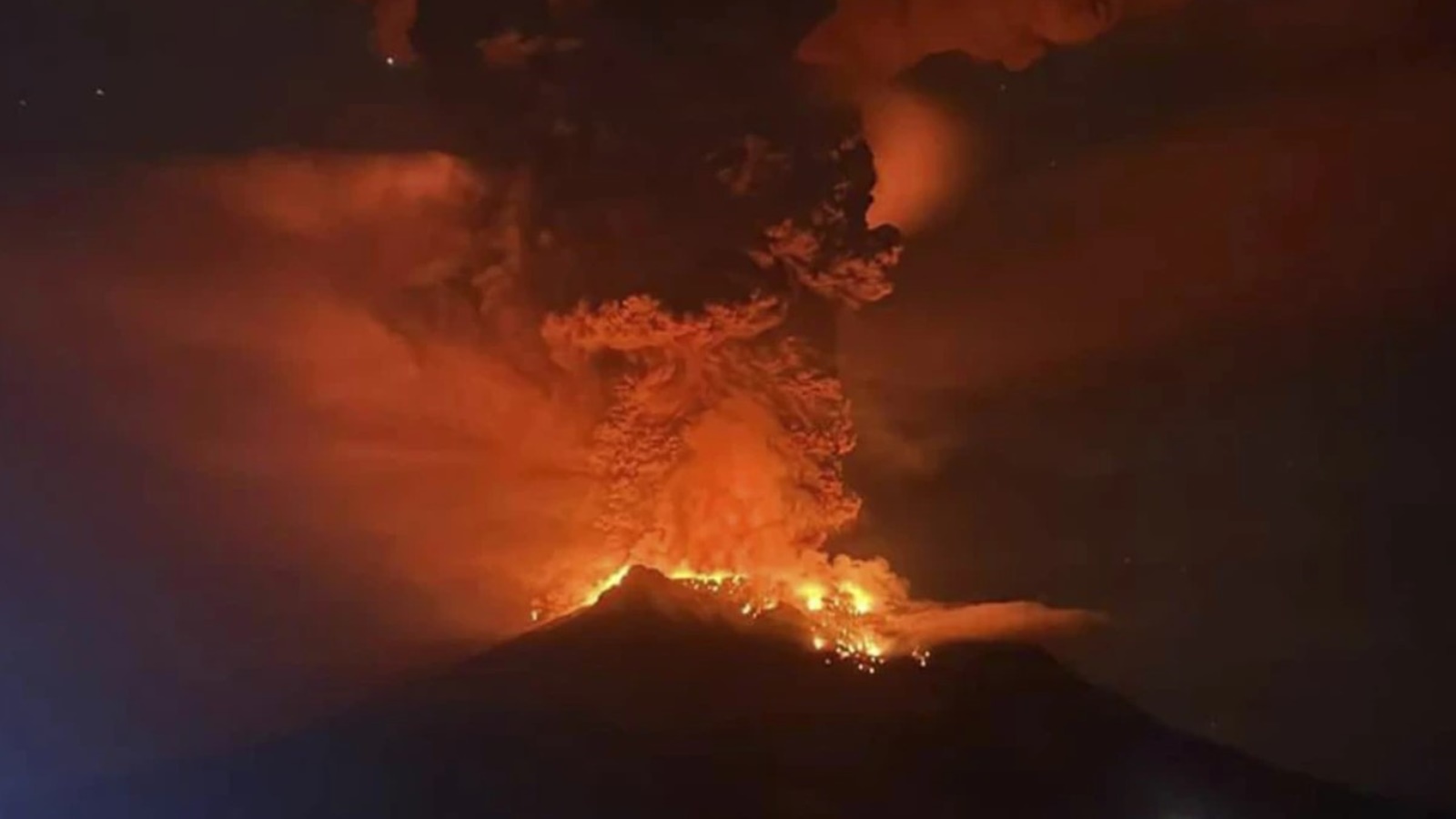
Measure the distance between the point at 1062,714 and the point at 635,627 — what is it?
8.90 m

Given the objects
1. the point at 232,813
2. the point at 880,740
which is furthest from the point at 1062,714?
the point at 232,813

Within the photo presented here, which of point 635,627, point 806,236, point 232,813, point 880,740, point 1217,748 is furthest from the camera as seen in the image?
point 1217,748

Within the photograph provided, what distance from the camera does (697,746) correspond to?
22.6 meters

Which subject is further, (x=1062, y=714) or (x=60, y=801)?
(x=1062, y=714)

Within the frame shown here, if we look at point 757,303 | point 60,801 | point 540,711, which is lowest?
point 60,801

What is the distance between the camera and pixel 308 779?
20.9 meters

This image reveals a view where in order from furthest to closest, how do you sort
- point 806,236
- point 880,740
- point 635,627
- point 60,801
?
point 880,740, point 635,627, point 60,801, point 806,236

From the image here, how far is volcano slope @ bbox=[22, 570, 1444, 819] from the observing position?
2045cm

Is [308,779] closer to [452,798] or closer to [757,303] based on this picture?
[452,798]

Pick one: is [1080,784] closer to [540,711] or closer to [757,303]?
[540,711]

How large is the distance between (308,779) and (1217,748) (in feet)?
Answer: 45.6

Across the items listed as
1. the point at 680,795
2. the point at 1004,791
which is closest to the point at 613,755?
the point at 680,795

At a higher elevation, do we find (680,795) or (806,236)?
(806,236)

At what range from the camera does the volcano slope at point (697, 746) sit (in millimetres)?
20453
